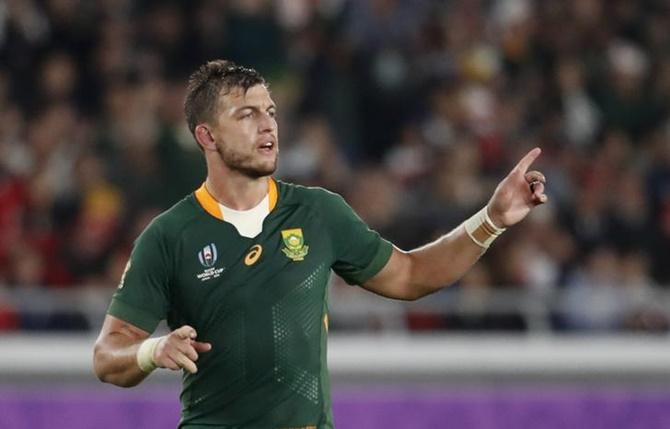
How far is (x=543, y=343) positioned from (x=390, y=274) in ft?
15.2

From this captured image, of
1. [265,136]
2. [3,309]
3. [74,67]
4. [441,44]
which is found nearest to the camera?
[265,136]

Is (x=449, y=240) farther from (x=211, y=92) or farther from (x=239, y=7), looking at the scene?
(x=239, y=7)

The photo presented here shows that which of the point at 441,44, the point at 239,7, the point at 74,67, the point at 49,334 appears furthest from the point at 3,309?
the point at 441,44

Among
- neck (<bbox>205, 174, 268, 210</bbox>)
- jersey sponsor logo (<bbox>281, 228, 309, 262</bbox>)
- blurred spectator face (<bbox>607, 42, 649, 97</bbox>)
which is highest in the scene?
blurred spectator face (<bbox>607, 42, 649, 97</bbox>)

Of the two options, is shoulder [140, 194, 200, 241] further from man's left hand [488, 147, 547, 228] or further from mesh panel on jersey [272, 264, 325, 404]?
man's left hand [488, 147, 547, 228]

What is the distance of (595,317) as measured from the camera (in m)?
11.1

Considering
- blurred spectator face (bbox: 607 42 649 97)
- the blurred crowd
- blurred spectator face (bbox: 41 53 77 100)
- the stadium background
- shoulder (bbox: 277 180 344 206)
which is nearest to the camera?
shoulder (bbox: 277 180 344 206)

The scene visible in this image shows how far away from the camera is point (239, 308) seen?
5977 millimetres

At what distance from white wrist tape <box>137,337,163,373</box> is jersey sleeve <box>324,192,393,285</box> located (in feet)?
2.95

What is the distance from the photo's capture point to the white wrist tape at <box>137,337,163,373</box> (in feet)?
18.4

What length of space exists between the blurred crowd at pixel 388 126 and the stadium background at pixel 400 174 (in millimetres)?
17

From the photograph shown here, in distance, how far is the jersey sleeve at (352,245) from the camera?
6.25m

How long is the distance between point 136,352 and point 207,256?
49cm

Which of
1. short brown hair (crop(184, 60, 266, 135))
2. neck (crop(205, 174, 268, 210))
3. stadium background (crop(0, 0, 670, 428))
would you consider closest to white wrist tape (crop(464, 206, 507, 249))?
neck (crop(205, 174, 268, 210))
